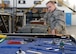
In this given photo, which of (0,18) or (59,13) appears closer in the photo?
(59,13)

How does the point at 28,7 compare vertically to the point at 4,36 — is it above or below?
above

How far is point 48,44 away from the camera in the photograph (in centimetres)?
267

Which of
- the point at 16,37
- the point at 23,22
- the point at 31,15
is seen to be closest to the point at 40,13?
the point at 31,15

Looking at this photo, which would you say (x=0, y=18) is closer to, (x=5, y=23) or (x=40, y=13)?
(x=5, y=23)

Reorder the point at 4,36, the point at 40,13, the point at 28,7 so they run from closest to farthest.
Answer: the point at 4,36 < the point at 40,13 < the point at 28,7

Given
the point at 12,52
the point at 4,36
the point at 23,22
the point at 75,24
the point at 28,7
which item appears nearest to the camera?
the point at 12,52

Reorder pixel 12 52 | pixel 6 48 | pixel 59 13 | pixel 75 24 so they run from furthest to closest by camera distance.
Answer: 1. pixel 75 24
2. pixel 59 13
3. pixel 6 48
4. pixel 12 52

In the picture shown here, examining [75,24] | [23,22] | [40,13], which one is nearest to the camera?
[23,22]

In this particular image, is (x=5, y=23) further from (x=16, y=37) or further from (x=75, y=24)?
(x=75, y=24)

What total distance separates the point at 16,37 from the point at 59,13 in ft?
4.01

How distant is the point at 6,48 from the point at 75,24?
11052mm

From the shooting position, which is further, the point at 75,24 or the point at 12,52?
the point at 75,24

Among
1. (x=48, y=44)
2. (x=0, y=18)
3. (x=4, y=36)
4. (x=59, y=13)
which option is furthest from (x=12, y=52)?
(x=0, y=18)

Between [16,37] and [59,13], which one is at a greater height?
[59,13]
